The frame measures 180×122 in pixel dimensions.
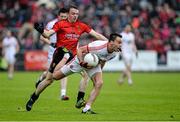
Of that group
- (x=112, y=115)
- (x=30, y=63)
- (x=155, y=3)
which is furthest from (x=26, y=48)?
(x=112, y=115)

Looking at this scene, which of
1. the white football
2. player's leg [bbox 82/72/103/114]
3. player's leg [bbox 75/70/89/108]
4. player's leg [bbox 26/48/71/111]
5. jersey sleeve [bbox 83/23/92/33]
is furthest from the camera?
jersey sleeve [bbox 83/23/92/33]

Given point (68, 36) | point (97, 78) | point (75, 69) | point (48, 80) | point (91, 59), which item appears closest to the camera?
point (91, 59)

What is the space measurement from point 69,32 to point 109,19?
24769mm

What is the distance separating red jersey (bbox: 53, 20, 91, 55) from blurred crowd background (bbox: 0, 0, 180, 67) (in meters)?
22.4

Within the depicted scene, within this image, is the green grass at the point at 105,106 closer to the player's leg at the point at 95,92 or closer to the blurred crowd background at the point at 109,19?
the player's leg at the point at 95,92

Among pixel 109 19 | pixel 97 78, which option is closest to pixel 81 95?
pixel 97 78

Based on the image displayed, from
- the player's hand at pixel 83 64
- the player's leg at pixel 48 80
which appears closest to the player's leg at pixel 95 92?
the player's hand at pixel 83 64

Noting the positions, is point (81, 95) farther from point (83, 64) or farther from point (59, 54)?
point (83, 64)

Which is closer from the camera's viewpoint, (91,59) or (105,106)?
(91,59)

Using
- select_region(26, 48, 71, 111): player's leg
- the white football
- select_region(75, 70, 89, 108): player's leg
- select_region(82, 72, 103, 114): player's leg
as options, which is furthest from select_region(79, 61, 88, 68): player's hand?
select_region(75, 70, 89, 108): player's leg

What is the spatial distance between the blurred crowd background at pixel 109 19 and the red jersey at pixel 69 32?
2238 centimetres

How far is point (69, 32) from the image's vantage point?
61.8 feet

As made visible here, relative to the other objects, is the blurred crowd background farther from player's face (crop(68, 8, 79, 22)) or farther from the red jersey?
player's face (crop(68, 8, 79, 22))

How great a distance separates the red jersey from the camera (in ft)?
60.8
